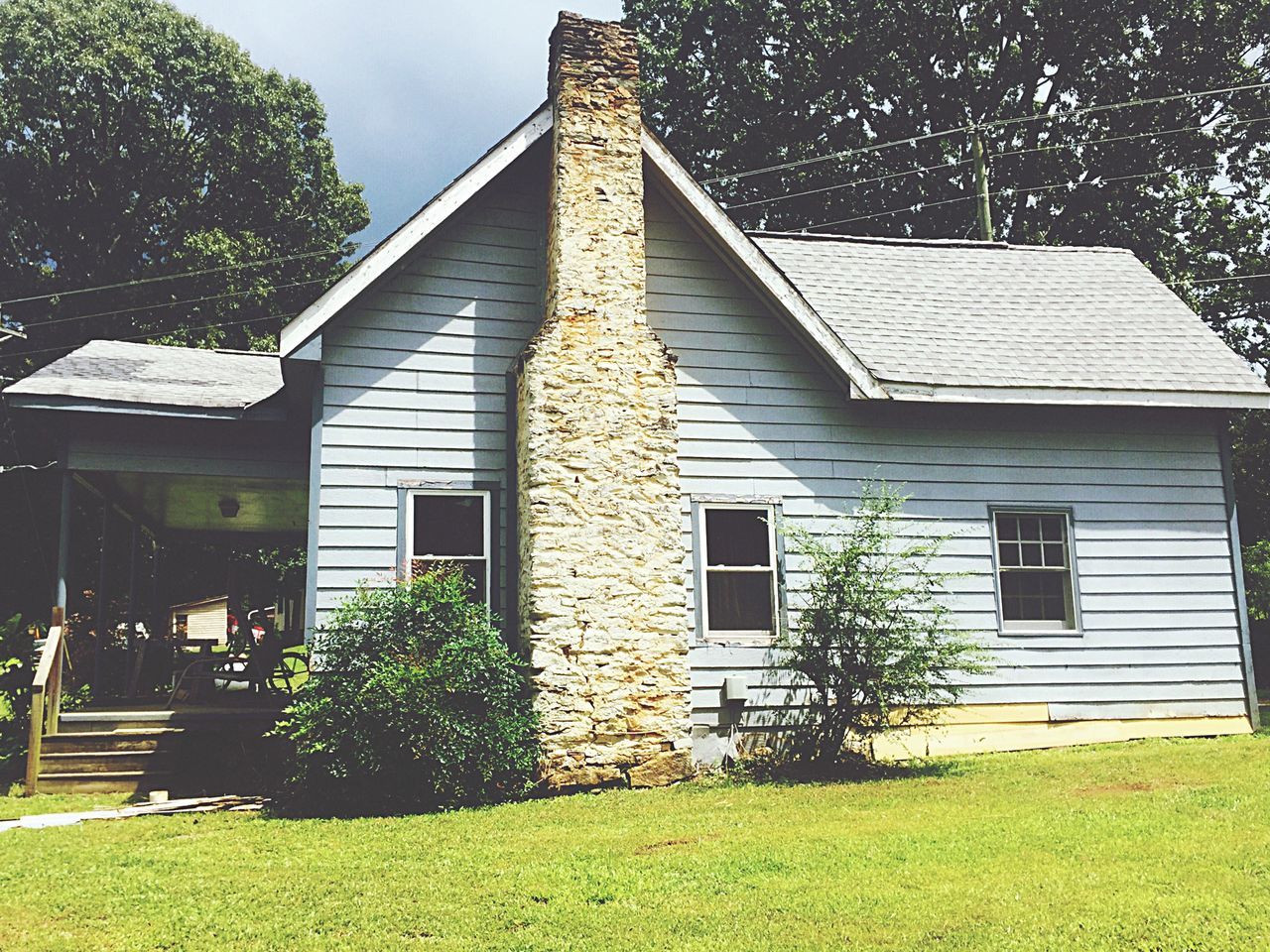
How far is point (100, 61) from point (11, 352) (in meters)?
7.68

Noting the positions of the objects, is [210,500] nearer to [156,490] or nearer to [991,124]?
[156,490]

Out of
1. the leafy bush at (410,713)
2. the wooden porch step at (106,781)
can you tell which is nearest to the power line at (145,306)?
the wooden porch step at (106,781)

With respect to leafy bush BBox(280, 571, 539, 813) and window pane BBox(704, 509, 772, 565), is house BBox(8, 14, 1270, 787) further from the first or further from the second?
leafy bush BBox(280, 571, 539, 813)

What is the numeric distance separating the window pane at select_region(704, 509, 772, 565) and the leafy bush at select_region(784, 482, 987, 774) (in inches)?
24.1

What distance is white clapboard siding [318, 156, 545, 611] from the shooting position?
10.5m

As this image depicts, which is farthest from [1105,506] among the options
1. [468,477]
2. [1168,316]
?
[468,477]

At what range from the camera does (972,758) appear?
11180 millimetres

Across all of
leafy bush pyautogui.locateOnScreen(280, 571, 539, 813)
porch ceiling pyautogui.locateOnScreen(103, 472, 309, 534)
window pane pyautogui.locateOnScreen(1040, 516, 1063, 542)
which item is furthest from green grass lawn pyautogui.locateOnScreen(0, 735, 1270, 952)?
porch ceiling pyautogui.locateOnScreen(103, 472, 309, 534)

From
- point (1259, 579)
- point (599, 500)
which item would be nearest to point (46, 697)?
point (599, 500)

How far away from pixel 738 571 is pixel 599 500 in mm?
1915

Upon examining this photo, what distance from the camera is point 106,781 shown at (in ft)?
34.4

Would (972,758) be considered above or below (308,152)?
below

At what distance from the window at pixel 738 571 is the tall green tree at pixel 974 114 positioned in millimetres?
19022

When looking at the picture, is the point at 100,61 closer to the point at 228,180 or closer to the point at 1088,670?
the point at 228,180
